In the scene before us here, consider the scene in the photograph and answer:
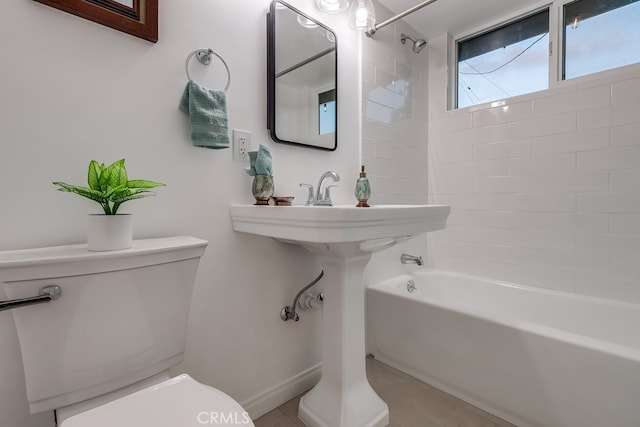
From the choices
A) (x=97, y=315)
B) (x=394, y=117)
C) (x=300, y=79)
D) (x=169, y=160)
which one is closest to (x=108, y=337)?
(x=97, y=315)

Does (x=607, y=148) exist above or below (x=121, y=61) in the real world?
below

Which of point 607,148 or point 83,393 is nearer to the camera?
point 83,393

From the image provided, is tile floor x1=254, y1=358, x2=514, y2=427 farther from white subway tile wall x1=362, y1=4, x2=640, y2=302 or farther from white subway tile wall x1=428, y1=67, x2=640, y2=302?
white subway tile wall x1=428, y1=67, x2=640, y2=302

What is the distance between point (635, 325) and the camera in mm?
1464

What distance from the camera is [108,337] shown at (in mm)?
748

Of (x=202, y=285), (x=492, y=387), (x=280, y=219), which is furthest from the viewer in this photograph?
(x=492, y=387)

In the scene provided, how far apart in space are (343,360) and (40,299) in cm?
102

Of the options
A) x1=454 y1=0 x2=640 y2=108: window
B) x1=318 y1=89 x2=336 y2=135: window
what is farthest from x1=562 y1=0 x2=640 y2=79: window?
x1=318 y1=89 x2=336 y2=135: window

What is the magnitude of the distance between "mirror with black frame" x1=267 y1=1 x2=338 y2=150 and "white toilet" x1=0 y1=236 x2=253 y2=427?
81 centimetres

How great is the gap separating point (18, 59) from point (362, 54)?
1609 mm

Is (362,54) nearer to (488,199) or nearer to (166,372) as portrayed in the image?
(488,199)

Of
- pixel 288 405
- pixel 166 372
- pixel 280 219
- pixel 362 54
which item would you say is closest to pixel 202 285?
pixel 166 372

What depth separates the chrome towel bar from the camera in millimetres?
595

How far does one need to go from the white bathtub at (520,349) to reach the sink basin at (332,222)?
570mm
